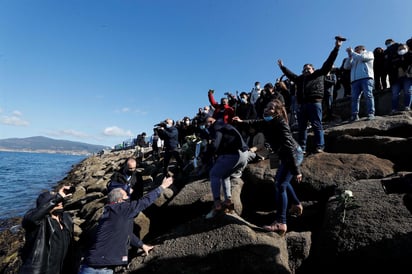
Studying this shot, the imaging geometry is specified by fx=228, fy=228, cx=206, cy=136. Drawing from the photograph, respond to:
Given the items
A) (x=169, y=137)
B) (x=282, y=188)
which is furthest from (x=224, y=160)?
(x=169, y=137)

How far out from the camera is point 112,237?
3.47 metres

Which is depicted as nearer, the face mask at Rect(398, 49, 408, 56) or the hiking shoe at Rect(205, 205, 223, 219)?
the hiking shoe at Rect(205, 205, 223, 219)

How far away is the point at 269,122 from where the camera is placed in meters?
4.21

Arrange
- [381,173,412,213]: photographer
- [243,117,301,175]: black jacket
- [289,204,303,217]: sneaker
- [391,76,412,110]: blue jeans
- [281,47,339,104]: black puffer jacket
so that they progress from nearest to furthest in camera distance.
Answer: [381,173,412,213]: photographer
[243,117,301,175]: black jacket
[289,204,303,217]: sneaker
[281,47,339,104]: black puffer jacket
[391,76,412,110]: blue jeans

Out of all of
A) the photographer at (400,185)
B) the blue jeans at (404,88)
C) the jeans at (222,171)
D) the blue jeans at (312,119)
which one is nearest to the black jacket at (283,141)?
the jeans at (222,171)

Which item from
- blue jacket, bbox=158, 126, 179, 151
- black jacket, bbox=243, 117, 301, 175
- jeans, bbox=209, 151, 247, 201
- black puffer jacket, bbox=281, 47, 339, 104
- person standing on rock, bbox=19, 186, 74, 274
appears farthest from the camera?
blue jacket, bbox=158, 126, 179, 151

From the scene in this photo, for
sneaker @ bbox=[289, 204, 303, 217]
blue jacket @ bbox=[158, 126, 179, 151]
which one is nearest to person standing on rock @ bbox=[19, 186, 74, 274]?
sneaker @ bbox=[289, 204, 303, 217]

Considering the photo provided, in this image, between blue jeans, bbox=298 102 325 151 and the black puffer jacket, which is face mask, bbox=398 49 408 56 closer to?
the black puffer jacket

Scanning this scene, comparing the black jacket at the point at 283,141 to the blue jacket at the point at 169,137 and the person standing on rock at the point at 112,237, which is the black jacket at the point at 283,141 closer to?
the person standing on rock at the point at 112,237

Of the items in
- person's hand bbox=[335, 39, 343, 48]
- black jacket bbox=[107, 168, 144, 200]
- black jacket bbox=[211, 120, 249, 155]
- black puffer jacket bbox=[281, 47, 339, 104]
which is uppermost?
person's hand bbox=[335, 39, 343, 48]

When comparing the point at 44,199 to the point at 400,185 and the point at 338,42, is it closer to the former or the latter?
the point at 400,185

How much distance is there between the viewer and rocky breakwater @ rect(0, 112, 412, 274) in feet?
11.0

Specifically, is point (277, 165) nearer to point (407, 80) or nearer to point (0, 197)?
point (407, 80)

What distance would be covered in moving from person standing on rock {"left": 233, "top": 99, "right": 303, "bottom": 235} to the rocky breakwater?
1.36 feet
